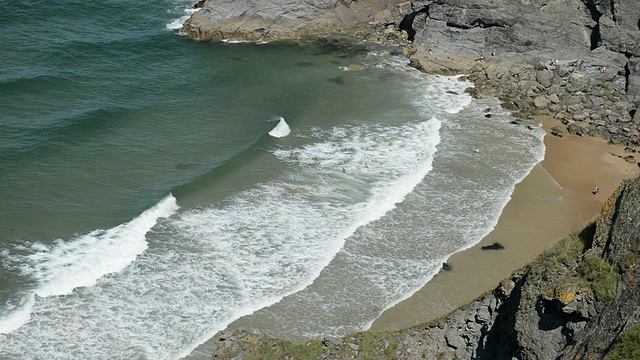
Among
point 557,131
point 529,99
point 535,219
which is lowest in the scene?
point 535,219

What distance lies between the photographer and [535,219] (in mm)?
36000

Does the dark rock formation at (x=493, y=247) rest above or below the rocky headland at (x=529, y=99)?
below

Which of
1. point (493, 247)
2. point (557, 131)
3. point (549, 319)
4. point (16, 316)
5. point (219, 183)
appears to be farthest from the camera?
point (557, 131)

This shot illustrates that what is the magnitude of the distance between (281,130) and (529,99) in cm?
1781

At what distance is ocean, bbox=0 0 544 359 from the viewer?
95.6ft

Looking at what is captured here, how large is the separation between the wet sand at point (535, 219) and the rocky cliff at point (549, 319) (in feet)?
35.6

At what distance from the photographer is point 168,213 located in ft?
118

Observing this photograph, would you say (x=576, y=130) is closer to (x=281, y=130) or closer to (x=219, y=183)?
(x=281, y=130)

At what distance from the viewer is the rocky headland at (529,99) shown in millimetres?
14312

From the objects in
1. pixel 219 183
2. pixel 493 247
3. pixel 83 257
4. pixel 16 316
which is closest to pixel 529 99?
pixel 493 247

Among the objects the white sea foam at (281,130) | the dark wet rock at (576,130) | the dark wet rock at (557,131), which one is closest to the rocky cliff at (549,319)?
the white sea foam at (281,130)

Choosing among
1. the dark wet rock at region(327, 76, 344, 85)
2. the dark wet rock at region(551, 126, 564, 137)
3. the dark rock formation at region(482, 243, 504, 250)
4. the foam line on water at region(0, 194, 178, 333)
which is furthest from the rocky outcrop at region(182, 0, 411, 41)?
the dark rock formation at region(482, 243, 504, 250)

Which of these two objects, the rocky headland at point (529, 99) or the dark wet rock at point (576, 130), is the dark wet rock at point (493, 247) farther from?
the dark wet rock at point (576, 130)

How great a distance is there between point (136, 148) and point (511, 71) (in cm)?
2779
